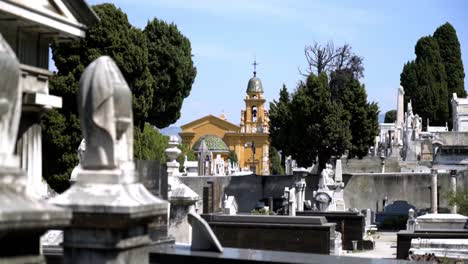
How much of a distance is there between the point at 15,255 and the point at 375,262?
620 cm

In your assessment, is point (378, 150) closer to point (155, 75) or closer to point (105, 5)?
point (155, 75)

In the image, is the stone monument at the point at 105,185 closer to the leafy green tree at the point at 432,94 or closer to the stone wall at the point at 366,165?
the stone wall at the point at 366,165

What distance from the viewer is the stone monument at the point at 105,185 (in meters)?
5.86

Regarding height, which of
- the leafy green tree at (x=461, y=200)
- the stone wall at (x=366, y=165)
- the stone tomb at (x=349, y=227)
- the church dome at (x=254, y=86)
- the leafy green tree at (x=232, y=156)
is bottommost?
the stone tomb at (x=349, y=227)

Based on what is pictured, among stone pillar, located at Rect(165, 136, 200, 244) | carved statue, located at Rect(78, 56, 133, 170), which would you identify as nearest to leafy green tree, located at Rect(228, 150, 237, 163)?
stone pillar, located at Rect(165, 136, 200, 244)

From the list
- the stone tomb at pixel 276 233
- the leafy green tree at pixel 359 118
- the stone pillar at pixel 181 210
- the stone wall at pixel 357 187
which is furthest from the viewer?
the leafy green tree at pixel 359 118

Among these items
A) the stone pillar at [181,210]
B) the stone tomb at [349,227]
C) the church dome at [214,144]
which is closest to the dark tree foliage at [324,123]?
the stone tomb at [349,227]

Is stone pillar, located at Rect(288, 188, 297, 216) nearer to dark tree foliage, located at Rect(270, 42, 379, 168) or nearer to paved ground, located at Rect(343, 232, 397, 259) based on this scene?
paved ground, located at Rect(343, 232, 397, 259)

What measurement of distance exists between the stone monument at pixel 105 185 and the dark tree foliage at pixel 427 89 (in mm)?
79707

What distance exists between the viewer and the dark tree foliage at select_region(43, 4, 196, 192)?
28312mm

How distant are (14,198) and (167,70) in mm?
40982

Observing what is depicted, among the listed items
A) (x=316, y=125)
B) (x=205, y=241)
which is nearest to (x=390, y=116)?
(x=316, y=125)

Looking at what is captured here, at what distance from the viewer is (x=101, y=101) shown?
19.1 ft

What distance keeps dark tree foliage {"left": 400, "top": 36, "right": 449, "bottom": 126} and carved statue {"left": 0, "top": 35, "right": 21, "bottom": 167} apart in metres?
81.7
